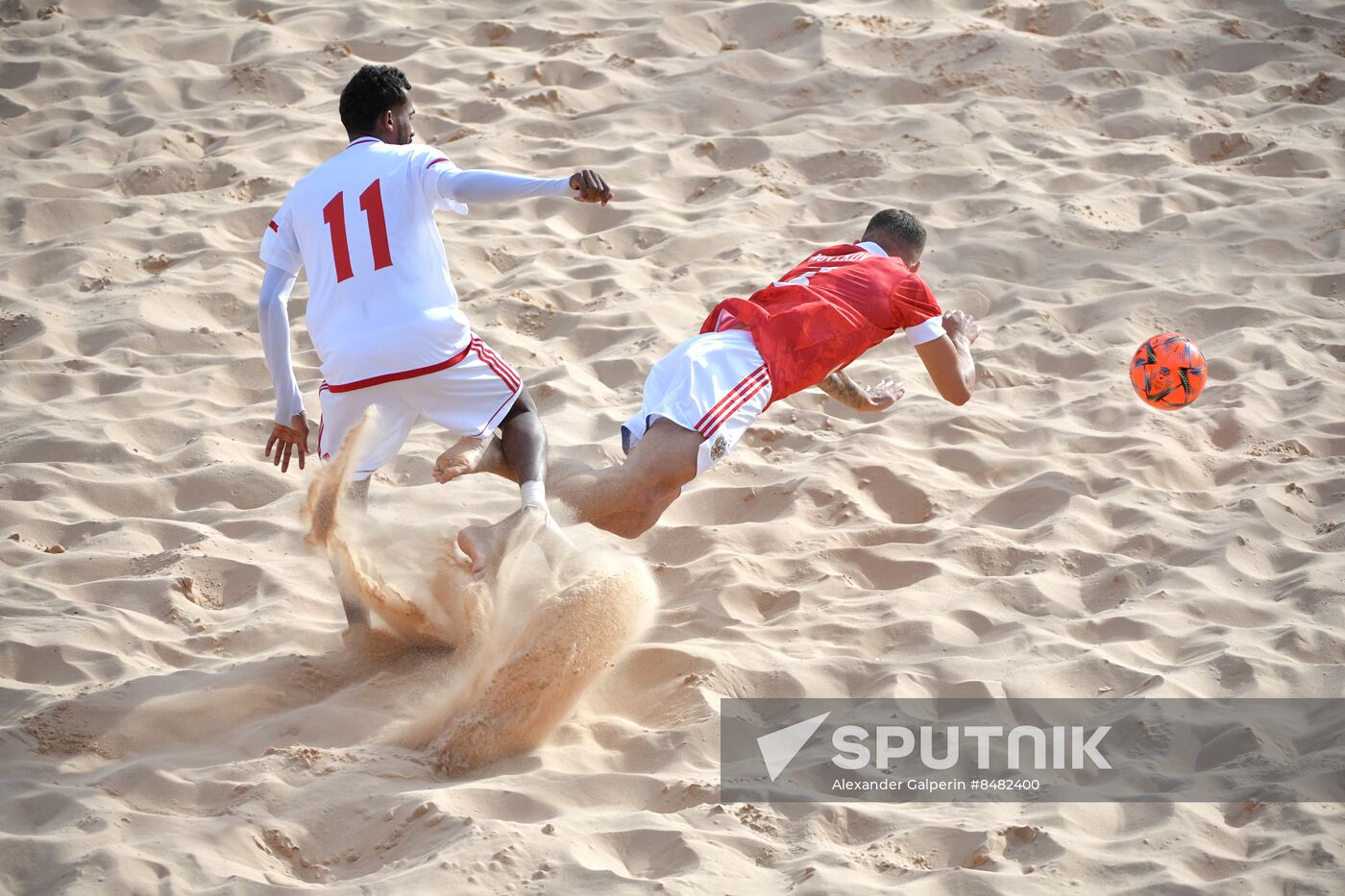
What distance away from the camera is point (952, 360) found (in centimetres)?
409

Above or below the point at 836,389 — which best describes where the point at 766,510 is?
below

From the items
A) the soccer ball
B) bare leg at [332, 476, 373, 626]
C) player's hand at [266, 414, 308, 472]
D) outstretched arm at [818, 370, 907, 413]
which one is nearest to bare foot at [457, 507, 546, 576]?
bare leg at [332, 476, 373, 626]

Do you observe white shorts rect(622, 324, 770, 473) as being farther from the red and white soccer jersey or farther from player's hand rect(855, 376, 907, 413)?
player's hand rect(855, 376, 907, 413)

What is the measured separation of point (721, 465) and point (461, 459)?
5.11ft

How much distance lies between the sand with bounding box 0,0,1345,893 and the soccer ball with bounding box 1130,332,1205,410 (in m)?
0.17

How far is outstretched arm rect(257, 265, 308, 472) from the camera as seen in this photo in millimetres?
3719

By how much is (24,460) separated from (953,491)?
3.32 m

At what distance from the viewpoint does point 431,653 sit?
12.6 ft

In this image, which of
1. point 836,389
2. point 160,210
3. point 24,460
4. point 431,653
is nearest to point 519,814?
point 431,653

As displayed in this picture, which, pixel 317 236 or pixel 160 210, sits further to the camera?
pixel 160 210

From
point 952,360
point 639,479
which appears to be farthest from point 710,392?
point 952,360

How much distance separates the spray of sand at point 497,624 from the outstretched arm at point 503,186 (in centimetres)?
73

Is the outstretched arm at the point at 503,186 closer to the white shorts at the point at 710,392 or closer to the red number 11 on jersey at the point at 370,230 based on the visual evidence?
the red number 11 on jersey at the point at 370,230

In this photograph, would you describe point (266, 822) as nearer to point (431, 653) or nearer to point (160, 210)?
point (431, 653)
